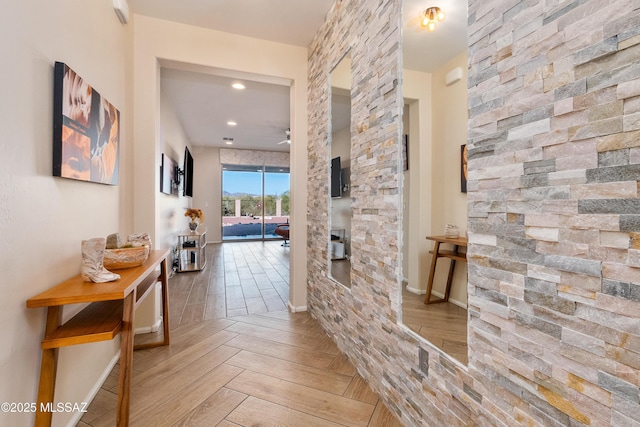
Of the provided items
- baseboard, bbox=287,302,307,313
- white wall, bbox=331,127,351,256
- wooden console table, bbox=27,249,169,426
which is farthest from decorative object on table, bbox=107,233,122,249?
baseboard, bbox=287,302,307,313

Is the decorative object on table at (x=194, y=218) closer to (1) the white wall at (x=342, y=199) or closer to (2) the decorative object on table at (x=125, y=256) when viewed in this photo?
(2) the decorative object on table at (x=125, y=256)

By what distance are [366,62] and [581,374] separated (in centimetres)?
174

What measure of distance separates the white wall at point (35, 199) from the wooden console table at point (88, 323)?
37mm

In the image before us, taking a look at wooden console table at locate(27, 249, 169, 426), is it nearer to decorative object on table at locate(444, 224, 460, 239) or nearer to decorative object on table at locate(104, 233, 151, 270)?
decorative object on table at locate(104, 233, 151, 270)

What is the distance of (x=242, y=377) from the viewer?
181 centimetres

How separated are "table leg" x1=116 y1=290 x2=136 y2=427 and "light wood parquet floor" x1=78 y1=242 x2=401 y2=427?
211 millimetres

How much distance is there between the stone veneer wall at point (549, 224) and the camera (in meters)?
0.64

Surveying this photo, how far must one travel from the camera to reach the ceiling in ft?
4.17

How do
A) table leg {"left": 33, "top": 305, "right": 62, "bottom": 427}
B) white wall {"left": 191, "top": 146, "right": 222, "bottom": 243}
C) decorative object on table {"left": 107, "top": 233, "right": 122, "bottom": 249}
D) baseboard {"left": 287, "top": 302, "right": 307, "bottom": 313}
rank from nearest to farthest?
1. table leg {"left": 33, "top": 305, "right": 62, "bottom": 427}
2. decorative object on table {"left": 107, "top": 233, "right": 122, "bottom": 249}
3. baseboard {"left": 287, "top": 302, "right": 307, "bottom": 313}
4. white wall {"left": 191, "top": 146, "right": 222, "bottom": 243}

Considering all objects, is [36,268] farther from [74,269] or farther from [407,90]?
[407,90]

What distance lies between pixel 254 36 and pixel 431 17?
1941mm

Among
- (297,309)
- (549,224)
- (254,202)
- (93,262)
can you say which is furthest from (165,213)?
(254,202)

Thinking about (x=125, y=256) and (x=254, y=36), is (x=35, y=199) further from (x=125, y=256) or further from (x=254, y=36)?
(x=254, y=36)

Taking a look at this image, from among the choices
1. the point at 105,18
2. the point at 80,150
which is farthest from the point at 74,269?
the point at 105,18
